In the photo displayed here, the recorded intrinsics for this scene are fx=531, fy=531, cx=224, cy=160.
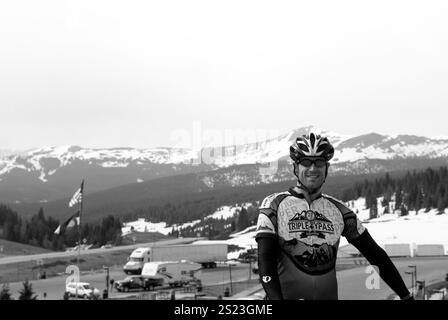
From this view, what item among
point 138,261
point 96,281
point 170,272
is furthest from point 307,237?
point 138,261

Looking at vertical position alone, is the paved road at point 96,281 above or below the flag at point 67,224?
below

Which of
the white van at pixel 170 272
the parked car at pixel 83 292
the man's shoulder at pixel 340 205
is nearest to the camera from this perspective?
the man's shoulder at pixel 340 205

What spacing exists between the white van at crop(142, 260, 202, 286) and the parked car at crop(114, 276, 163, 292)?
616 mm

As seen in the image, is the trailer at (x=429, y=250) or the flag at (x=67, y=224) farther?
the trailer at (x=429, y=250)

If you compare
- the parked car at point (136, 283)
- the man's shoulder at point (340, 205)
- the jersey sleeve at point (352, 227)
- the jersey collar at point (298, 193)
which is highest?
the jersey collar at point (298, 193)

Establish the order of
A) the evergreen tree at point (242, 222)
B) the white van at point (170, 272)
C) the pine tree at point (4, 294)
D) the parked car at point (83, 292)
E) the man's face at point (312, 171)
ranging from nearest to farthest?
the man's face at point (312, 171), the pine tree at point (4, 294), the parked car at point (83, 292), the white van at point (170, 272), the evergreen tree at point (242, 222)

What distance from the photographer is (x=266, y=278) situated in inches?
142

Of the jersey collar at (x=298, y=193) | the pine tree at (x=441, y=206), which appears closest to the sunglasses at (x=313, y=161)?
the jersey collar at (x=298, y=193)

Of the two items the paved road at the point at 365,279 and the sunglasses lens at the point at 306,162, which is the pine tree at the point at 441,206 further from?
the sunglasses lens at the point at 306,162

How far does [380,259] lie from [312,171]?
2.64 feet

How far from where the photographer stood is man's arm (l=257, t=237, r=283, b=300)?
3.58 metres

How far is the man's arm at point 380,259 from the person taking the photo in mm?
3764

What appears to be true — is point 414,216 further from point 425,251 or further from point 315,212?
point 315,212
